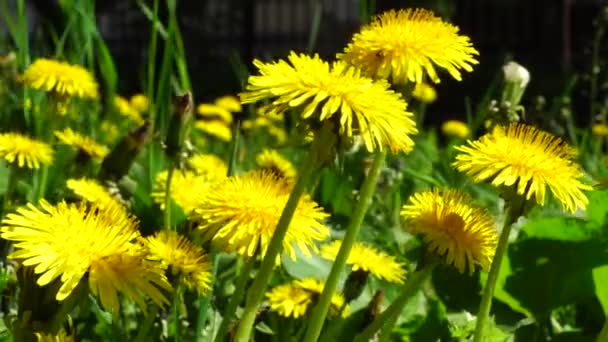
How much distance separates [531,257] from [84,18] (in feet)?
3.36

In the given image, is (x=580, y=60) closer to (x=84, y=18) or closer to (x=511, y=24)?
(x=511, y=24)

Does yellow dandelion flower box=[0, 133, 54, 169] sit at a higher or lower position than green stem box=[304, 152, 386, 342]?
lower

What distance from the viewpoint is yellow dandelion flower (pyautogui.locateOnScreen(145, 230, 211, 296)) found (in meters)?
1.13

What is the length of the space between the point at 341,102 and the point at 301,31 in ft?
46.5

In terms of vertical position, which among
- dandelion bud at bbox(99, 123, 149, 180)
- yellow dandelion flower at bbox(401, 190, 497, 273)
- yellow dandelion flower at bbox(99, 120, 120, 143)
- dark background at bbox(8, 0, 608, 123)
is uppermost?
yellow dandelion flower at bbox(401, 190, 497, 273)

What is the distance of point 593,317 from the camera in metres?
1.66

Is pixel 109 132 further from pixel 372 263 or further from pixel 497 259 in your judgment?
pixel 497 259

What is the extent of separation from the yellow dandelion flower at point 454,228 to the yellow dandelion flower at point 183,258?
228mm

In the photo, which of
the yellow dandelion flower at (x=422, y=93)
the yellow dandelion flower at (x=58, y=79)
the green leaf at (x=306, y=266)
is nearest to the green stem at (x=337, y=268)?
the yellow dandelion flower at (x=422, y=93)

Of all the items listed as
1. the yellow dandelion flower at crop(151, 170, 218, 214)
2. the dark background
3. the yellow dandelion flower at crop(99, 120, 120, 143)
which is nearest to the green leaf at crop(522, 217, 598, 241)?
the yellow dandelion flower at crop(151, 170, 218, 214)

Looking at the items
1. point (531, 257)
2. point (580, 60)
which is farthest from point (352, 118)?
point (580, 60)

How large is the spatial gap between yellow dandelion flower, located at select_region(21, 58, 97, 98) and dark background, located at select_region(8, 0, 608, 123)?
24.9ft

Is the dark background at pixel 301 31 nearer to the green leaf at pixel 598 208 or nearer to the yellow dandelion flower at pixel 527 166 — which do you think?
the green leaf at pixel 598 208

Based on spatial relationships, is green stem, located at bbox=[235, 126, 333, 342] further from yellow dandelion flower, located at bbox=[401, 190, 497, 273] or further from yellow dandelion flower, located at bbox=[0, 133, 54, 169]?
yellow dandelion flower, located at bbox=[0, 133, 54, 169]
